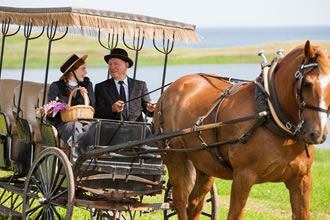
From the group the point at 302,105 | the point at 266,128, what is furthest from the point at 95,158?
the point at 302,105

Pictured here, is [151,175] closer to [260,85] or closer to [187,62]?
[260,85]

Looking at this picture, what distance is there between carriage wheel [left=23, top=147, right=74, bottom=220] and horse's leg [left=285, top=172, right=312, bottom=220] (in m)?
2.26

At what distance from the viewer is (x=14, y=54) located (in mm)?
45344

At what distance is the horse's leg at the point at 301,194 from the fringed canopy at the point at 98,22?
2.50m

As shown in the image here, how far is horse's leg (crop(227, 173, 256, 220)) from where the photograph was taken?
5711mm

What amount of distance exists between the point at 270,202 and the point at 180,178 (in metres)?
3.74

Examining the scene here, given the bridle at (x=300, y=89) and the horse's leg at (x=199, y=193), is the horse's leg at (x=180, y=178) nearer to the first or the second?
the horse's leg at (x=199, y=193)

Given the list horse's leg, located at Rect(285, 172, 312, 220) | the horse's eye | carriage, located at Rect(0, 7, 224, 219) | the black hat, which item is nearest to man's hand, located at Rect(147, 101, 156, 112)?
carriage, located at Rect(0, 7, 224, 219)

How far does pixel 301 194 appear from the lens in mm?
5797

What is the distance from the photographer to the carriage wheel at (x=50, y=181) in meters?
6.89

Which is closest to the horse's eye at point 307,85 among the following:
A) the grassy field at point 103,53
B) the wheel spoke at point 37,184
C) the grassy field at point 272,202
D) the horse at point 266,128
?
the horse at point 266,128

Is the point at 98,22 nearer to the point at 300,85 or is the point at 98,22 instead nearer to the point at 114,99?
the point at 114,99

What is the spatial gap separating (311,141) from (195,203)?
2240 millimetres

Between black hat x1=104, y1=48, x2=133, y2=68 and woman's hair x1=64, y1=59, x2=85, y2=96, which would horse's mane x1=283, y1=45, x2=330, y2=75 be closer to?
black hat x1=104, y1=48, x2=133, y2=68
